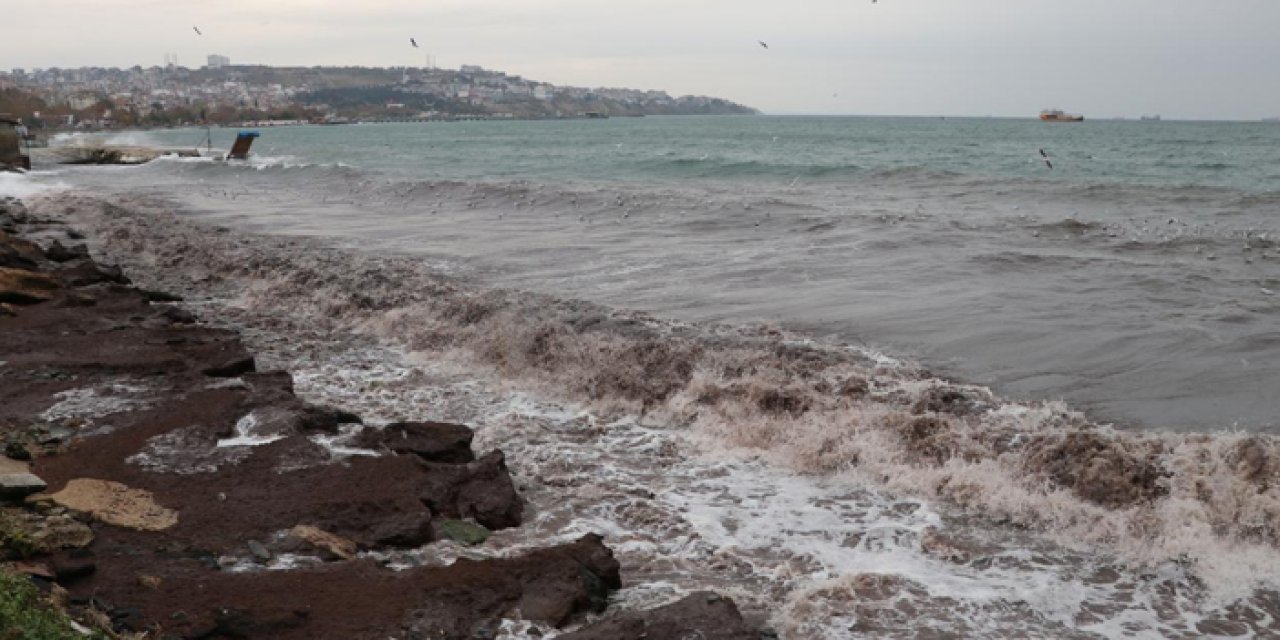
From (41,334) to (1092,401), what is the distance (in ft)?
33.8

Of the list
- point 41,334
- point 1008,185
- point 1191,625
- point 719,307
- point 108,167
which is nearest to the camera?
point 1191,625

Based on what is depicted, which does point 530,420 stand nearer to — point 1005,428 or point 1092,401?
point 1005,428

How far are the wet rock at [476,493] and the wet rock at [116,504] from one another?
1.54 metres

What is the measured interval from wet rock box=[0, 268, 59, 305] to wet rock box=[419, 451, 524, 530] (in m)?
7.61

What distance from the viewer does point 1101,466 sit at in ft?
22.5

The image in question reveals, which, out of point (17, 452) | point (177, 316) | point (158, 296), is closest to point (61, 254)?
point (158, 296)

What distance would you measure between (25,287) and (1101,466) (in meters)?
11.8

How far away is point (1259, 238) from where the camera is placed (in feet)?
60.7

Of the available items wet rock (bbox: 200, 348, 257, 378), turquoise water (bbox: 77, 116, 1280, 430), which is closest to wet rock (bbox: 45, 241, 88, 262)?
turquoise water (bbox: 77, 116, 1280, 430)

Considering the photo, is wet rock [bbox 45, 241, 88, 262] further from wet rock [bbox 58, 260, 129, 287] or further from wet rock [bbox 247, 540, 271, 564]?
wet rock [bbox 247, 540, 271, 564]

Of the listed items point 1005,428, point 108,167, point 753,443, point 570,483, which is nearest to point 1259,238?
point 1005,428

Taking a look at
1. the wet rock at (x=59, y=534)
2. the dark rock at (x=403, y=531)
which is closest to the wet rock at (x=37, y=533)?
the wet rock at (x=59, y=534)

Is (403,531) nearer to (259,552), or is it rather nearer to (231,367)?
(259,552)

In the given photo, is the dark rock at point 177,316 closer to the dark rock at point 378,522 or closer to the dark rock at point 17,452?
the dark rock at point 17,452
